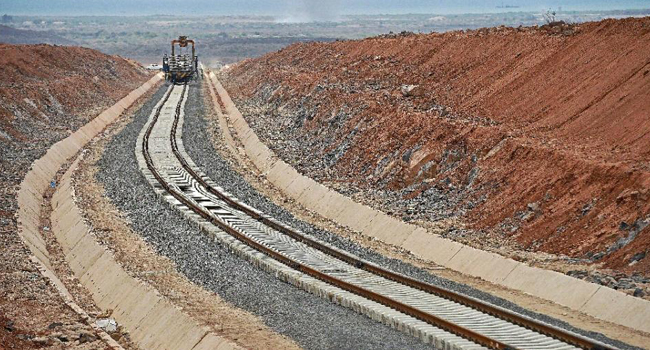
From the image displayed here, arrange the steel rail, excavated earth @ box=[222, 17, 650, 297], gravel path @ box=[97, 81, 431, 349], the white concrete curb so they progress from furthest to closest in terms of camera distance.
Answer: excavated earth @ box=[222, 17, 650, 297], the white concrete curb, gravel path @ box=[97, 81, 431, 349], the steel rail

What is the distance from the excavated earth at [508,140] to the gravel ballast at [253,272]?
2.31m

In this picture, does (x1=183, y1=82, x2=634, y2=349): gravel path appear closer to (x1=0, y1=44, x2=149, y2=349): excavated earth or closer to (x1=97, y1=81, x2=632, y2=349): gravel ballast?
(x1=97, y1=81, x2=632, y2=349): gravel ballast

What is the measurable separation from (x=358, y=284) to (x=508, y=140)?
925cm

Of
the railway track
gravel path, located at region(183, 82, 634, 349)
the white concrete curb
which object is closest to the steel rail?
the railway track

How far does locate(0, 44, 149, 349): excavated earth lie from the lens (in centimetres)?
1768

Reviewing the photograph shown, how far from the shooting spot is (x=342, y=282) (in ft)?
62.0

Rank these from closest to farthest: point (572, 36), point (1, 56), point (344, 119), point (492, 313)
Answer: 1. point (492, 313)
2. point (572, 36)
3. point (344, 119)
4. point (1, 56)

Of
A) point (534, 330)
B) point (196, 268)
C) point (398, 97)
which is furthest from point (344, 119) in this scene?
point (534, 330)

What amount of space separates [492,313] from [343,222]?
10562mm

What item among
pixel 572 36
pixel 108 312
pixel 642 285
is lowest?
pixel 108 312

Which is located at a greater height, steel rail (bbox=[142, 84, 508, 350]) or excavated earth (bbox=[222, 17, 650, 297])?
excavated earth (bbox=[222, 17, 650, 297])

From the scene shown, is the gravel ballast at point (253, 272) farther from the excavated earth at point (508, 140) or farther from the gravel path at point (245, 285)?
the excavated earth at point (508, 140)

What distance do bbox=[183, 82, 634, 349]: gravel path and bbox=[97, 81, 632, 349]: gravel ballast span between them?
0.02 metres

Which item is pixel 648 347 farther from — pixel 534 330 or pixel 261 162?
pixel 261 162
